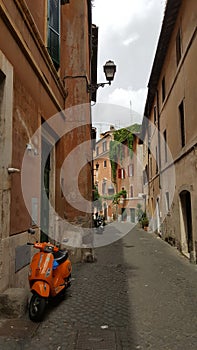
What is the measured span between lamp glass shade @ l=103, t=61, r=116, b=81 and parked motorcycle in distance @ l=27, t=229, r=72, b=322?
6148 millimetres

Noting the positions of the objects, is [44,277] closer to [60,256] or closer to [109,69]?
[60,256]

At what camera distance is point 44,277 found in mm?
4082

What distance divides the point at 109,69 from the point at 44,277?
6.82m

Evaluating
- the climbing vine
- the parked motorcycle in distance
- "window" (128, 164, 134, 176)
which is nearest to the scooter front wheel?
the parked motorcycle in distance

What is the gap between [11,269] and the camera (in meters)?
4.25

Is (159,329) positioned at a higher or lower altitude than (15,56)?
lower

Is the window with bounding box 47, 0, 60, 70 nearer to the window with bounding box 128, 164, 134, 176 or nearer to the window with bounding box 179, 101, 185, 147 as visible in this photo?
the window with bounding box 179, 101, 185, 147

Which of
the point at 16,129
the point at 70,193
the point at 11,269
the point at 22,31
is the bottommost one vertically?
the point at 11,269

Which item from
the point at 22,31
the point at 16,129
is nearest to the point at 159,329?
the point at 16,129

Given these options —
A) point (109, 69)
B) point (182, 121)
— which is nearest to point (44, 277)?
point (109, 69)

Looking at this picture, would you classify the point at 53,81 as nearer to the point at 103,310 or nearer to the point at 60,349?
the point at 103,310

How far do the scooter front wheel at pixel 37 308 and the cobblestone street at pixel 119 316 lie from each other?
92mm

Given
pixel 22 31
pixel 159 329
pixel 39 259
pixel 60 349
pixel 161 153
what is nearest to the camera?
pixel 60 349

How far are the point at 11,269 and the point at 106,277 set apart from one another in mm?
2972
